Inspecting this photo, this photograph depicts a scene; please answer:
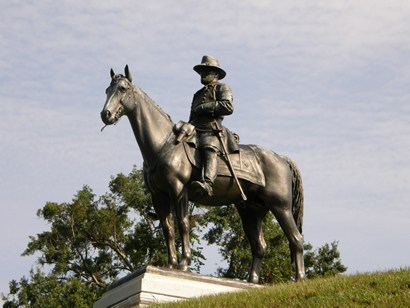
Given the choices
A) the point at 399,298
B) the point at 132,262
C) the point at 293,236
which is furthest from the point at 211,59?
the point at 132,262

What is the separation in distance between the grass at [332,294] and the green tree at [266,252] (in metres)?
21.6

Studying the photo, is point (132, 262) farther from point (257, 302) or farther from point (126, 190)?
point (257, 302)

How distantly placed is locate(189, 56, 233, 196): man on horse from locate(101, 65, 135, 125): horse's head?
1.44m

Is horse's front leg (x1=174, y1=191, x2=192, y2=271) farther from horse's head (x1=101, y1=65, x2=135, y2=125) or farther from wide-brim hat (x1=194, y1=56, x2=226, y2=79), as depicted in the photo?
wide-brim hat (x1=194, y1=56, x2=226, y2=79)

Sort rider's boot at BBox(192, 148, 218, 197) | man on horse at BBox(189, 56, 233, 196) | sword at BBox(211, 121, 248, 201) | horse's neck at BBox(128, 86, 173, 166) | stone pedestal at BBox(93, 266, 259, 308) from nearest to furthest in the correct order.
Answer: stone pedestal at BBox(93, 266, 259, 308)
rider's boot at BBox(192, 148, 218, 197)
man on horse at BBox(189, 56, 233, 196)
horse's neck at BBox(128, 86, 173, 166)
sword at BBox(211, 121, 248, 201)

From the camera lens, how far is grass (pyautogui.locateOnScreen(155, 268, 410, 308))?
12867mm

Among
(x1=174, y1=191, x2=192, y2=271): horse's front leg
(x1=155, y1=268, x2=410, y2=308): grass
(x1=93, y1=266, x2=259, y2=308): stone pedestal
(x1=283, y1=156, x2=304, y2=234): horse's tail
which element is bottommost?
(x1=155, y1=268, x2=410, y2=308): grass

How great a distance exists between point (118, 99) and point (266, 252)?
21.8 m

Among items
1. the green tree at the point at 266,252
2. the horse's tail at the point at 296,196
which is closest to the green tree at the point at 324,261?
the green tree at the point at 266,252

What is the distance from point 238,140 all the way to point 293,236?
2.22m

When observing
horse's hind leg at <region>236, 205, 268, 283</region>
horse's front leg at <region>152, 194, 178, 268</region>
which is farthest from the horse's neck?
horse's hind leg at <region>236, 205, 268, 283</region>

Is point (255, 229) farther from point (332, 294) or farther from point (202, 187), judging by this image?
point (332, 294)

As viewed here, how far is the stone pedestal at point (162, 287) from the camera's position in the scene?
15320mm

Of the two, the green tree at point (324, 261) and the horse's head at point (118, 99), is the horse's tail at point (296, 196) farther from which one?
the green tree at point (324, 261)
